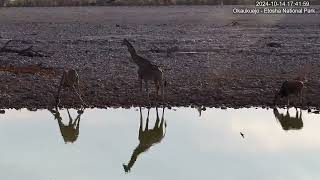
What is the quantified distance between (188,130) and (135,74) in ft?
18.0

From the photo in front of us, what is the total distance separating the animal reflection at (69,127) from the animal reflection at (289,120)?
4.58 m

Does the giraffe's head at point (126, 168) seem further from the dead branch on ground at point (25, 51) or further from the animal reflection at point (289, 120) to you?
the dead branch on ground at point (25, 51)

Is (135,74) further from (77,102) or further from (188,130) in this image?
(188,130)

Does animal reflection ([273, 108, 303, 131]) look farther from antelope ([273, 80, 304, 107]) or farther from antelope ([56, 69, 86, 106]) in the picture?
antelope ([56, 69, 86, 106])

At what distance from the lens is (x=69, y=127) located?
1567cm

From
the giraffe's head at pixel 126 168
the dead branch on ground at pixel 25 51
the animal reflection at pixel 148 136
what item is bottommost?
the giraffe's head at pixel 126 168

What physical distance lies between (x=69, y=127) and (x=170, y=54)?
872 centimetres

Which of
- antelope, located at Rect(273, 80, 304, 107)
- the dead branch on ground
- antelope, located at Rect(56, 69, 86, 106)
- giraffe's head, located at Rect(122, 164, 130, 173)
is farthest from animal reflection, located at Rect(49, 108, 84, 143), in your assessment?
the dead branch on ground

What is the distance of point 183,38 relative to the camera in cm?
2836

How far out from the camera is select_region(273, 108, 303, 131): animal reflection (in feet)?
51.0

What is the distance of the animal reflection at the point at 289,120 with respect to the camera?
15530 mm

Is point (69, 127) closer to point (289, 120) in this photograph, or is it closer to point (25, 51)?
point (289, 120)

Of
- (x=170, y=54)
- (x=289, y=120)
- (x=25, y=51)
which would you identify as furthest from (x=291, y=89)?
(x=25, y=51)

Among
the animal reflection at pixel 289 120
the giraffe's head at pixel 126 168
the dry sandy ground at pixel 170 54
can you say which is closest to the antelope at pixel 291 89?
the animal reflection at pixel 289 120
